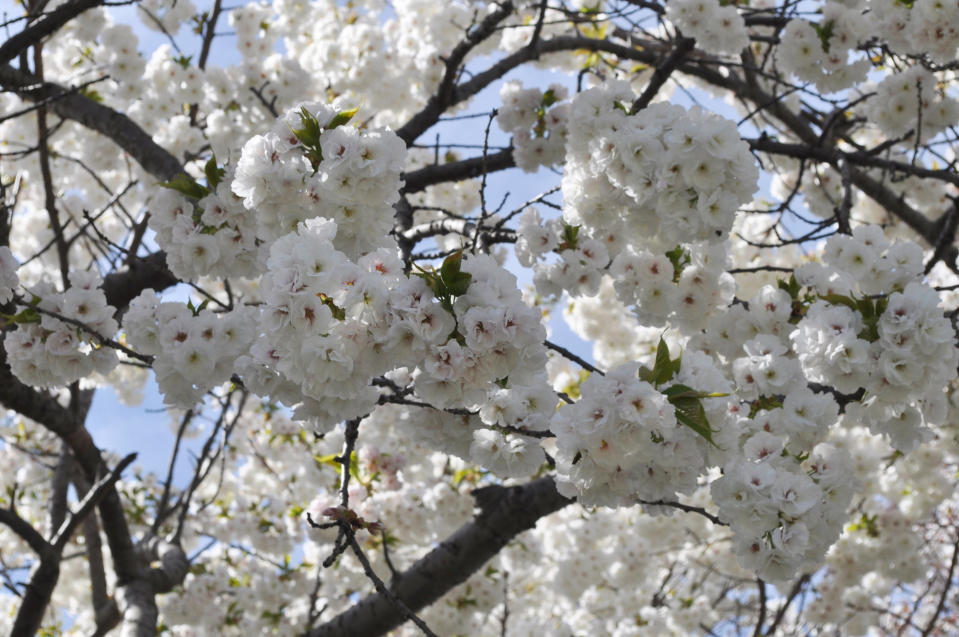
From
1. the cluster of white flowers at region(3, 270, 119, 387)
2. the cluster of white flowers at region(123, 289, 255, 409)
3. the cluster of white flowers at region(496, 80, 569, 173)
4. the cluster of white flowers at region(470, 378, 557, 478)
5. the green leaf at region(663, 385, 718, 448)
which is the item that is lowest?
the green leaf at region(663, 385, 718, 448)

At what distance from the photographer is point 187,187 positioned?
2.09 m

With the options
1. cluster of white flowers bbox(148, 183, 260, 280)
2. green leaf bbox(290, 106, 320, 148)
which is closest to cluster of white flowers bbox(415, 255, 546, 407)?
green leaf bbox(290, 106, 320, 148)

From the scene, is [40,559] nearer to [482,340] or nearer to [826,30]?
[482,340]

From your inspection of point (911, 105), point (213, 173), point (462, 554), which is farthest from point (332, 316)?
point (911, 105)

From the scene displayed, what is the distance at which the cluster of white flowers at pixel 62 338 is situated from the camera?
204 cm

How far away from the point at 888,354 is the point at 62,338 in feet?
7.02

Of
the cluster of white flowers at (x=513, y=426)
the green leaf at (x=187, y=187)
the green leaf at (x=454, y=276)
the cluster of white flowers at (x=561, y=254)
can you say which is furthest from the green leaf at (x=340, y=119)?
the cluster of white flowers at (x=561, y=254)

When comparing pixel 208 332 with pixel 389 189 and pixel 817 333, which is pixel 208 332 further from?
pixel 817 333

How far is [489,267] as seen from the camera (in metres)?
1.45

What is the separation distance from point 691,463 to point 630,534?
498 cm

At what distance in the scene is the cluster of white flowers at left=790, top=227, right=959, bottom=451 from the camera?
6.59 ft

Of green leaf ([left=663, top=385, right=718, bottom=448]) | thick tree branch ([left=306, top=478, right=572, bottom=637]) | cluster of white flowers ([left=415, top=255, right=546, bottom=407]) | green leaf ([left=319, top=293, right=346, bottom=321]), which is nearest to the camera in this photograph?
cluster of white flowers ([left=415, top=255, right=546, bottom=407])

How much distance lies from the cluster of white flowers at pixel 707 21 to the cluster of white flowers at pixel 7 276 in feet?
9.25

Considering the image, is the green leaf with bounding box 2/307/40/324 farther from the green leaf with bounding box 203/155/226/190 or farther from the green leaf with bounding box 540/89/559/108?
the green leaf with bounding box 540/89/559/108
